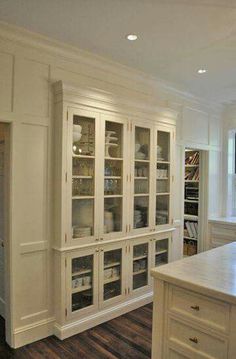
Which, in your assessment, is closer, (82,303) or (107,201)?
(82,303)

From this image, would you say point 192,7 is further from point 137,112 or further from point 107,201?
point 107,201

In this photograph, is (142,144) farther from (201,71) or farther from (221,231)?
(221,231)

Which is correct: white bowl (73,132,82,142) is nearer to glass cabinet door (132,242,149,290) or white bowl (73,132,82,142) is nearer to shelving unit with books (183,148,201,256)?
glass cabinet door (132,242,149,290)

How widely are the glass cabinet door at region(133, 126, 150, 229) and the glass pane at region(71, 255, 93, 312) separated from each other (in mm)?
801

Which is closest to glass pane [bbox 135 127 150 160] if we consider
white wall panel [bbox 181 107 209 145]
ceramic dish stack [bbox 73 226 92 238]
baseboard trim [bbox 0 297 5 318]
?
white wall panel [bbox 181 107 209 145]

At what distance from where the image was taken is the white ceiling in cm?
211

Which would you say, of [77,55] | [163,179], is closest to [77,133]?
[77,55]

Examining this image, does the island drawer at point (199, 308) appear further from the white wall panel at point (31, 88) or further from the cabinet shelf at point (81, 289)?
the white wall panel at point (31, 88)

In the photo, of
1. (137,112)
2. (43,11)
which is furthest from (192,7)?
(137,112)

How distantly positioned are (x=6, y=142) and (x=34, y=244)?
3.27 ft

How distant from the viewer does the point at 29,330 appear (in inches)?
106

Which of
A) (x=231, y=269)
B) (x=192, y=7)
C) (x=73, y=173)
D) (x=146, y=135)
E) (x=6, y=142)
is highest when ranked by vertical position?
(x=192, y=7)

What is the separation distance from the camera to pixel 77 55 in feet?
9.62

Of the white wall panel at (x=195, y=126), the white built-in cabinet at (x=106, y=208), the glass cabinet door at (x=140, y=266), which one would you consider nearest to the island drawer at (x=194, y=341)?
the white built-in cabinet at (x=106, y=208)
